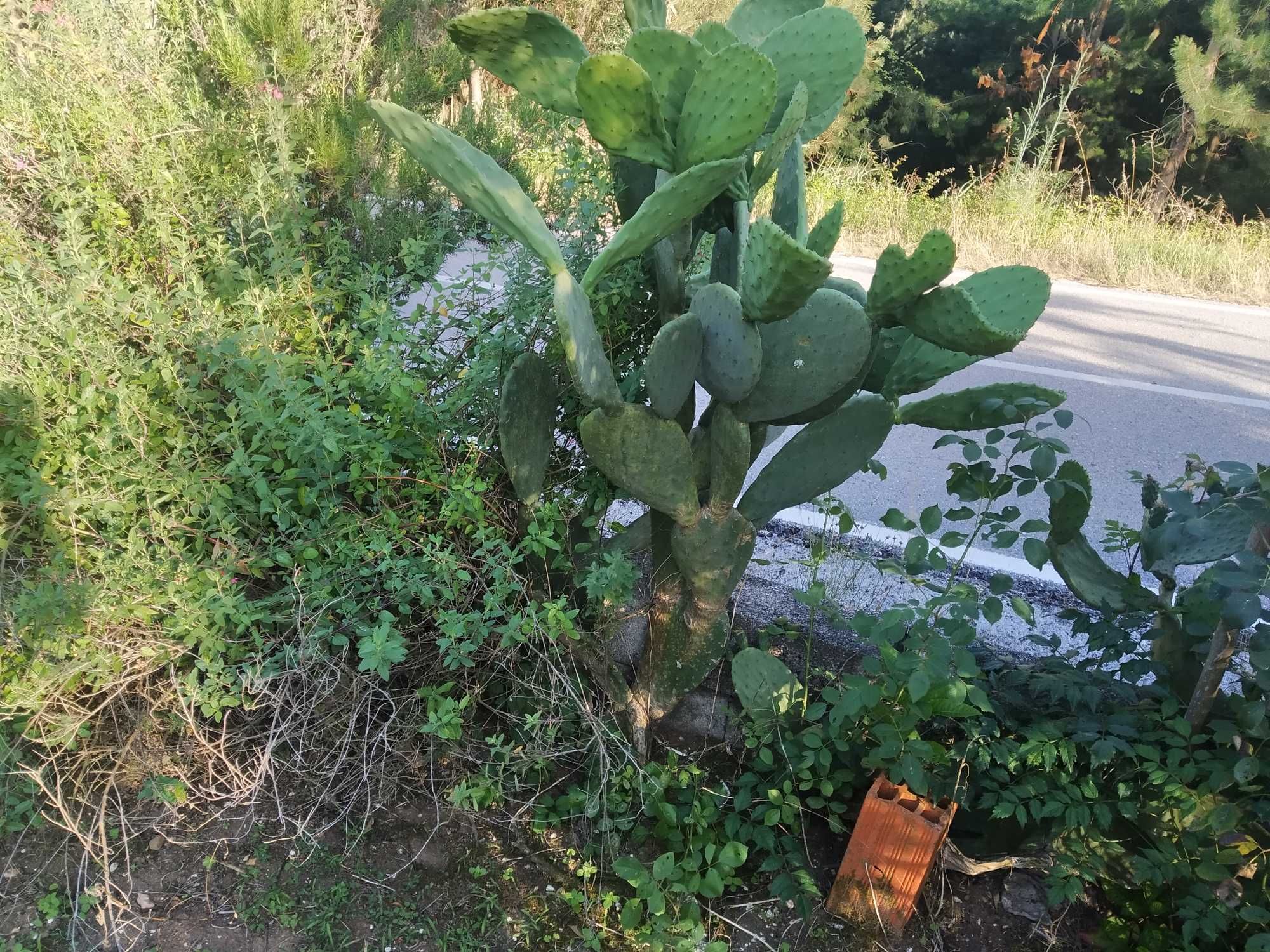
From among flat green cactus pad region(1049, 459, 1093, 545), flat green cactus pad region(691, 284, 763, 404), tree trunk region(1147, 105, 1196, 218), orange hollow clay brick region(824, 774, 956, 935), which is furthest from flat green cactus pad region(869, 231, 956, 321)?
tree trunk region(1147, 105, 1196, 218)

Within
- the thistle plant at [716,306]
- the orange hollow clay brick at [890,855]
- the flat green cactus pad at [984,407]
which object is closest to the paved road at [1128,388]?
the flat green cactus pad at [984,407]

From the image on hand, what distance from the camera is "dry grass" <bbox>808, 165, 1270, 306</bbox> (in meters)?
7.72

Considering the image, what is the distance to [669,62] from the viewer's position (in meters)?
1.78

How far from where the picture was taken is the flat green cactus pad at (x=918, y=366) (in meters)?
1.99

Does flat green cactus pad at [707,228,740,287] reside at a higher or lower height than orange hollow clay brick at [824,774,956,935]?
higher

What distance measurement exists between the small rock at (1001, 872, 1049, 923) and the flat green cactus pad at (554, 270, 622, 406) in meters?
1.40

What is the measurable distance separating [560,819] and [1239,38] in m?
11.2

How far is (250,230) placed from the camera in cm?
262

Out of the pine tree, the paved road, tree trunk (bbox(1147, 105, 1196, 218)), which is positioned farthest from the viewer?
tree trunk (bbox(1147, 105, 1196, 218))

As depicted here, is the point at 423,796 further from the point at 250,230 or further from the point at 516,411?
the point at 250,230

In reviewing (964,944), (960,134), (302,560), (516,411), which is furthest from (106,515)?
(960,134)

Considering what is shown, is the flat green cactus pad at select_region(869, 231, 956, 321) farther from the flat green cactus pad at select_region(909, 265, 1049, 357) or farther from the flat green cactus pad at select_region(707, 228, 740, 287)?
the flat green cactus pad at select_region(707, 228, 740, 287)

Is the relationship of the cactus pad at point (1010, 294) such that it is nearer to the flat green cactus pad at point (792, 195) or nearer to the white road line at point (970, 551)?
the flat green cactus pad at point (792, 195)

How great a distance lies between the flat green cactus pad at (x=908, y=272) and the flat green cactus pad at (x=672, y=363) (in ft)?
1.16
